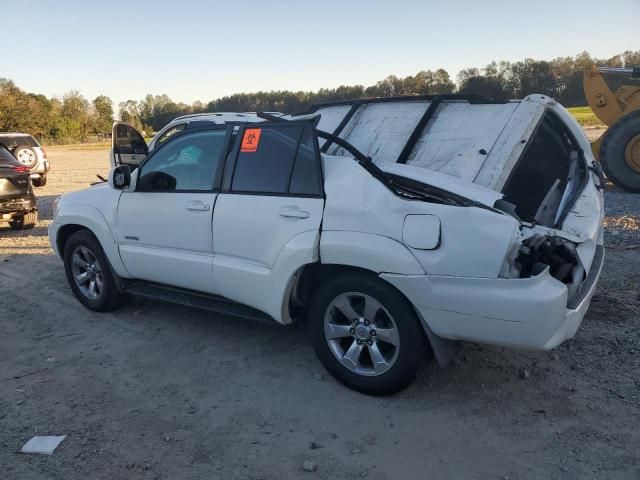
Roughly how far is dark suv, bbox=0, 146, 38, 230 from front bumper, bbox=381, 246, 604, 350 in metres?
8.51

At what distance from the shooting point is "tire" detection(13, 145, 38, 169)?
14616 millimetres

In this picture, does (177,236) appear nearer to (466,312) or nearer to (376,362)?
(376,362)

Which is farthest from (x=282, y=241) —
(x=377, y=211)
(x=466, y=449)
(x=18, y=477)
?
(x=18, y=477)

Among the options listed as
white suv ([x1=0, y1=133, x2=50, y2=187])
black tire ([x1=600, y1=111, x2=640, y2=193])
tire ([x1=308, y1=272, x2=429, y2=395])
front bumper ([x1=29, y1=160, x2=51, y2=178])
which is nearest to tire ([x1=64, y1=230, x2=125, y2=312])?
tire ([x1=308, y1=272, x2=429, y2=395])

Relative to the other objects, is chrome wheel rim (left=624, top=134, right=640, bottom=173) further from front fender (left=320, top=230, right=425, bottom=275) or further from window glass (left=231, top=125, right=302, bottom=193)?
front fender (left=320, top=230, right=425, bottom=275)

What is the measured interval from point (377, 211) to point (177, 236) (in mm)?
1850

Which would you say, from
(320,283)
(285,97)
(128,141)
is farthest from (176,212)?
(285,97)

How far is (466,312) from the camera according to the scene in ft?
9.41

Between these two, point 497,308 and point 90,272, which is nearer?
point 497,308

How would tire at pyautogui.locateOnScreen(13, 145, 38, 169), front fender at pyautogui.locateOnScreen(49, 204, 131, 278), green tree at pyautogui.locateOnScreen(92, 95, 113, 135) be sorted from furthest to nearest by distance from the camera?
green tree at pyautogui.locateOnScreen(92, 95, 113, 135), tire at pyautogui.locateOnScreen(13, 145, 38, 169), front fender at pyautogui.locateOnScreen(49, 204, 131, 278)

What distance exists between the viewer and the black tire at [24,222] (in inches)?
376

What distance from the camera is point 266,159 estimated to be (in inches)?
149

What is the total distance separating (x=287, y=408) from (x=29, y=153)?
48.5ft

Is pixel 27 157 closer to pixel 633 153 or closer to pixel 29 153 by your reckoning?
pixel 29 153
